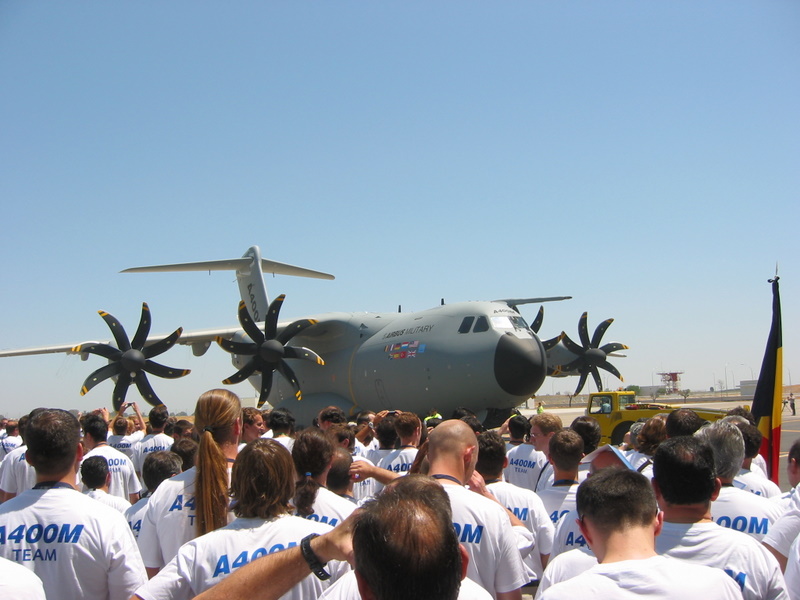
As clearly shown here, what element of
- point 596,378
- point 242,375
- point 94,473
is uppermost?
point 94,473

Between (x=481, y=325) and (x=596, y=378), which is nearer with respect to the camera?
(x=481, y=325)

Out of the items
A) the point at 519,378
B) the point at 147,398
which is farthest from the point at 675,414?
the point at 147,398

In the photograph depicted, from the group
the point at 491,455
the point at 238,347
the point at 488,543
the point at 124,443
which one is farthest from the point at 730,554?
the point at 238,347

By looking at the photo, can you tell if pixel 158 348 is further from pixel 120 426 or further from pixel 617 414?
pixel 617 414

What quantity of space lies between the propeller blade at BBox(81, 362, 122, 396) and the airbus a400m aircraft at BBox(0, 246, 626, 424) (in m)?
0.03

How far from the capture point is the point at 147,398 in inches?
726

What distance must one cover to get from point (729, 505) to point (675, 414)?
199cm

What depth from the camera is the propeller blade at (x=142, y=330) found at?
18531mm

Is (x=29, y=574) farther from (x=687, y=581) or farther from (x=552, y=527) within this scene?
(x=552, y=527)

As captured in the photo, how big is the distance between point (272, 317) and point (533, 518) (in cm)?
1504

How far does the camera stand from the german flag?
28.4 feet

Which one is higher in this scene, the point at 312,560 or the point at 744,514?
the point at 312,560

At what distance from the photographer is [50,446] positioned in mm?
3527

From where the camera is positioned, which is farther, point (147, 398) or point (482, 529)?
point (147, 398)
